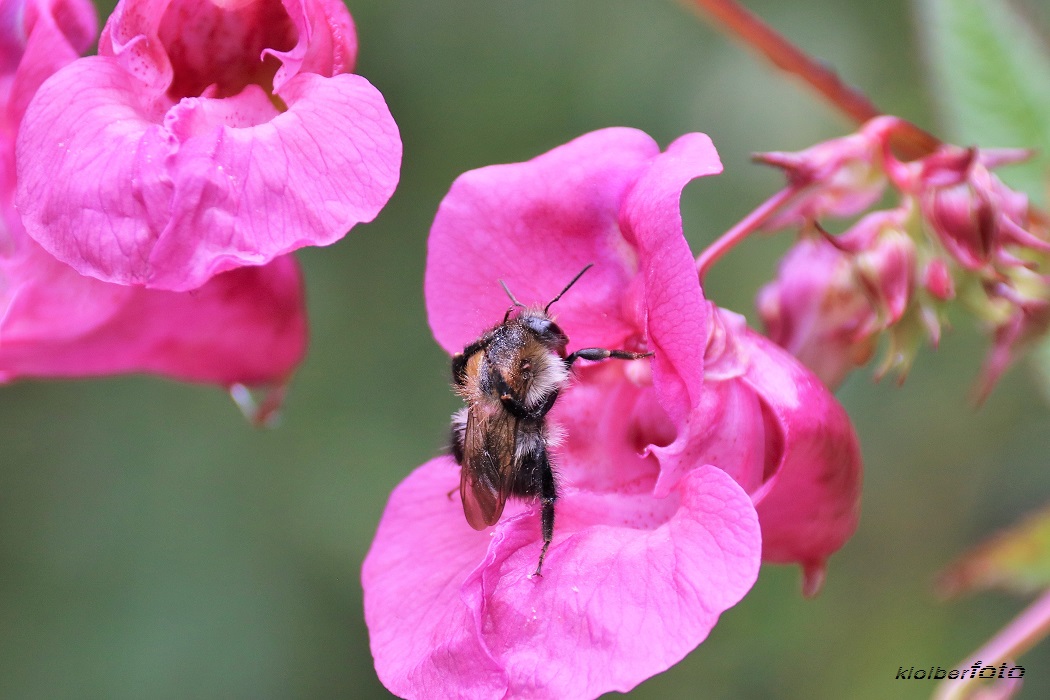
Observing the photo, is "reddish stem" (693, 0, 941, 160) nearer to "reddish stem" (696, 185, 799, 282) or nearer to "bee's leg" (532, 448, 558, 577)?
"reddish stem" (696, 185, 799, 282)

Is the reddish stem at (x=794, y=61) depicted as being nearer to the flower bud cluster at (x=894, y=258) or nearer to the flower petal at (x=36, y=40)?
the flower bud cluster at (x=894, y=258)

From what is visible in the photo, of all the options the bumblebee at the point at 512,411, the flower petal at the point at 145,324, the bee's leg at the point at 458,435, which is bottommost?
the flower petal at the point at 145,324

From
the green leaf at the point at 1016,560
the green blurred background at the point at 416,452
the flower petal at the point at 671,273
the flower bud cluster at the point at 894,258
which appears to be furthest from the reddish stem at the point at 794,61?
the green blurred background at the point at 416,452

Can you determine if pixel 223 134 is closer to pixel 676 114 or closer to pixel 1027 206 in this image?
pixel 1027 206

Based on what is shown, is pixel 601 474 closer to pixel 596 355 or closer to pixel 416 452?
pixel 596 355

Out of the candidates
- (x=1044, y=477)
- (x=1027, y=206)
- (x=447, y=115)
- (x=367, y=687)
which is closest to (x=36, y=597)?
(x=367, y=687)

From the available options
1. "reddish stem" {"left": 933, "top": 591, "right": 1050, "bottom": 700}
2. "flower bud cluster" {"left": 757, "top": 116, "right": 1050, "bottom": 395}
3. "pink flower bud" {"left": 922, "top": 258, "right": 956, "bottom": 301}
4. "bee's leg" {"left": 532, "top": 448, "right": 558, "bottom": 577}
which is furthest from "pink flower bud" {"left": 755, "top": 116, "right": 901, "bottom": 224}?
"reddish stem" {"left": 933, "top": 591, "right": 1050, "bottom": 700}

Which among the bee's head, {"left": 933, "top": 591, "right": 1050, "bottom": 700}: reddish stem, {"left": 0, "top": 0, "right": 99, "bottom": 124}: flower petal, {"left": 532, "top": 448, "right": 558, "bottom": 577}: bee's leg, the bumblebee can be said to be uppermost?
{"left": 0, "top": 0, "right": 99, "bottom": 124}: flower petal
